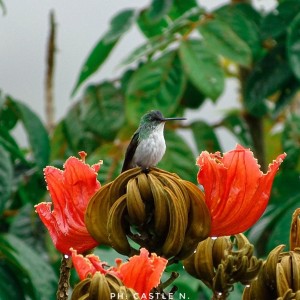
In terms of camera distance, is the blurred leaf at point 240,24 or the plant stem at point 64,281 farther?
the blurred leaf at point 240,24

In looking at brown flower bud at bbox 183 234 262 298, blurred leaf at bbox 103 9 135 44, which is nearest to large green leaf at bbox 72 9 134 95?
blurred leaf at bbox 103 9 135 44

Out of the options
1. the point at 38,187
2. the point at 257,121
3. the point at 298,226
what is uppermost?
the point at 298,226

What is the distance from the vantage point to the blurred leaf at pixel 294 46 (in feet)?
8.41

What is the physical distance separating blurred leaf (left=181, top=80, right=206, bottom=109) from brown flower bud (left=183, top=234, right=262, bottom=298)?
224 centimetres

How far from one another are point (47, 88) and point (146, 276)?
2158mm

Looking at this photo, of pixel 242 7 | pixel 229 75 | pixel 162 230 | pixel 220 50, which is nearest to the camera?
pixel 162 230

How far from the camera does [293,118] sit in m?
3.14

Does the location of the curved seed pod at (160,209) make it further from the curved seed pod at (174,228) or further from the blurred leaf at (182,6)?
the blurred leaf at (182,6)

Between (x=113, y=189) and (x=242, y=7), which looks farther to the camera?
(x=242, y=7)

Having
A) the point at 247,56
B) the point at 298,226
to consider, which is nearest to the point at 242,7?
the point at 247,56

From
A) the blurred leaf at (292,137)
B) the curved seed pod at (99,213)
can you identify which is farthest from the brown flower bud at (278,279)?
the blurred leaf at (292,137)

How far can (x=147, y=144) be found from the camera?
1687mm

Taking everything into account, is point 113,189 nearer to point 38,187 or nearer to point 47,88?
point 38,187

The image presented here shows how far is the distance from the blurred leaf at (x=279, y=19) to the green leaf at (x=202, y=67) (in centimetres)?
17
